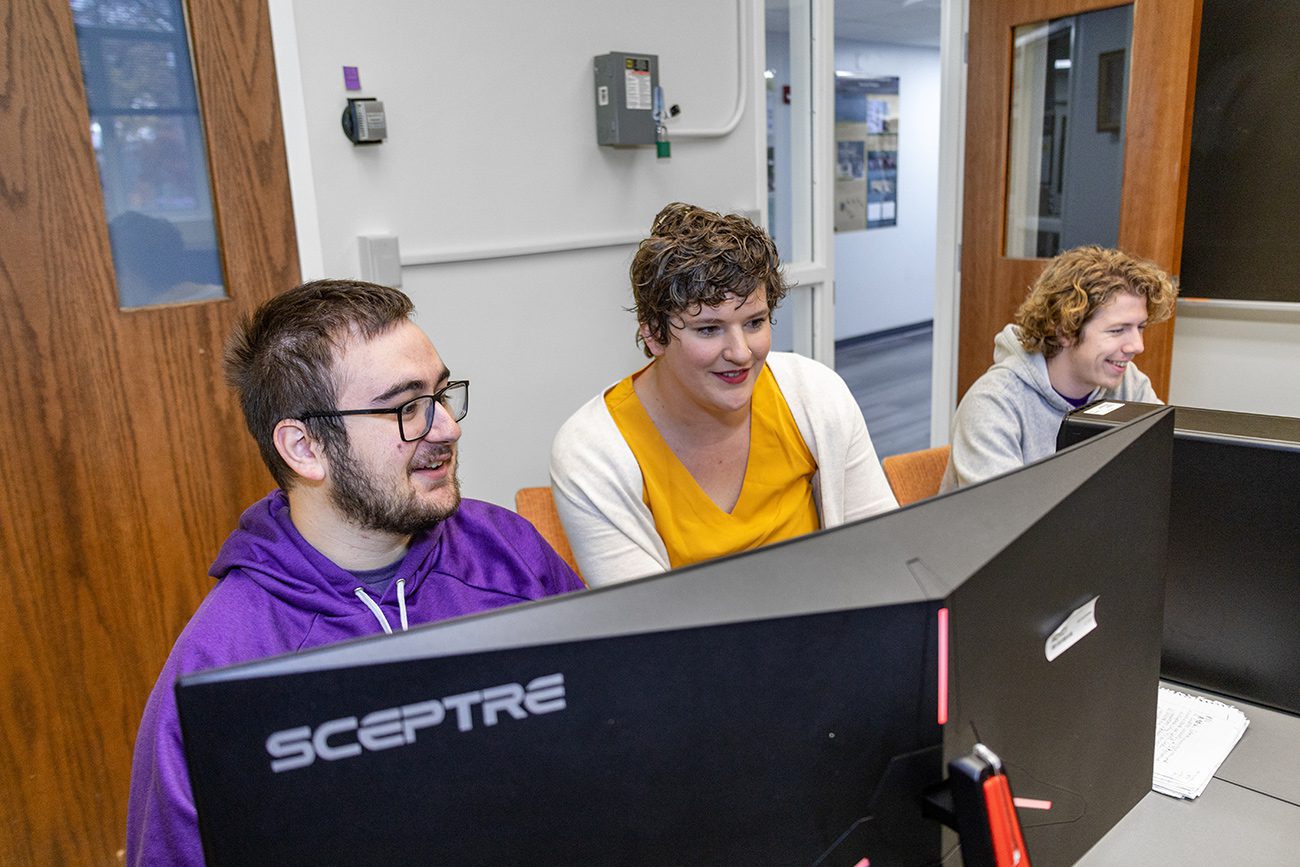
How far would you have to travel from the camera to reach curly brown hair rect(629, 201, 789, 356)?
1438mm

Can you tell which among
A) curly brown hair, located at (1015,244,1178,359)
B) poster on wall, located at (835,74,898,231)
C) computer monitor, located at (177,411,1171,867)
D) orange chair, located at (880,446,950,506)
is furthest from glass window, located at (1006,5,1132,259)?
poster on wall, located at (835,74,898,231)

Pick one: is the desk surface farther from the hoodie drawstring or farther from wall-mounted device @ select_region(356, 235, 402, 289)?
wall-mounted device @ select_region(356, 235, 402, 289)

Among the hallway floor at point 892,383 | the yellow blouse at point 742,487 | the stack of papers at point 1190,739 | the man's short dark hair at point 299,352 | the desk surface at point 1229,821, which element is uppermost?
the man's short dark hair at point 299,352

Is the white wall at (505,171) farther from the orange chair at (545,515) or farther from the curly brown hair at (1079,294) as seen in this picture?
the curly brown hair at (1079,294)

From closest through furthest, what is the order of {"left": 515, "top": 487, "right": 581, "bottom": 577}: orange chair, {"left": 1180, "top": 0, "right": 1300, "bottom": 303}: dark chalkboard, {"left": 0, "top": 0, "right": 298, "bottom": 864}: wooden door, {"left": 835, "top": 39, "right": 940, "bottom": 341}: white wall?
{"left": 515, "top": 487, "right": 581, "bottom": 577}: orange chair < {"left": 0, "top": 0, "right": 298, "bottom": 864}: wooden door < {"left": 1180, "top": 0, "right": 1300, "bottom": 303}: dark chalkboard < {"left": 835, "top": 39, "right": 940, "bottom": 341}: white wall

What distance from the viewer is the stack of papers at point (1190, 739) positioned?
1.05 meters

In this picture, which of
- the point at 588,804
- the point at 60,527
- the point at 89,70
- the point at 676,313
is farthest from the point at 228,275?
the point at 588,804

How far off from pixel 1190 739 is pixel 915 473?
33.3 inches

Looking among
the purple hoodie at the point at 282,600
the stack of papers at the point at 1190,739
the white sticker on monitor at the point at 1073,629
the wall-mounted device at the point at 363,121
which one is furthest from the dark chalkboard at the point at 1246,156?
the white sticker on monitor at the point at 1073,629

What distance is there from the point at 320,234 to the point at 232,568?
1.32 m

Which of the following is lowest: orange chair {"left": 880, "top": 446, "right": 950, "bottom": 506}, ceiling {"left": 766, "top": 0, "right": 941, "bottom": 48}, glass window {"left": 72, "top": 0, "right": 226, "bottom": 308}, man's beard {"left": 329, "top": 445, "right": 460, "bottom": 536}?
orange chair {"left": 880, "top": 446, "right": 950, "bottom": 506}

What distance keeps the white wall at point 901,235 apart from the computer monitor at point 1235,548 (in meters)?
6.12

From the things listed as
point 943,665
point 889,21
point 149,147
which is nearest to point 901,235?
point 889,21

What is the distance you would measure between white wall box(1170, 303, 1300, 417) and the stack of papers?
7.26 ft
